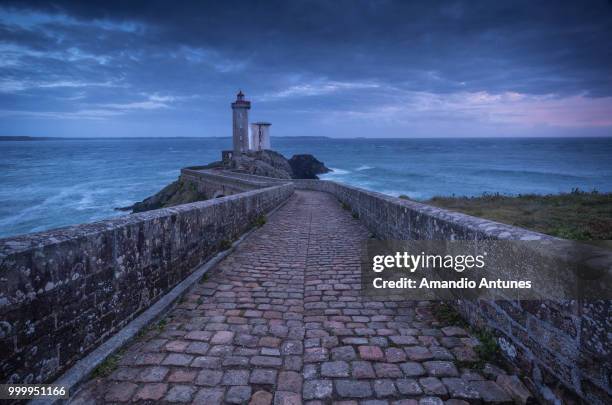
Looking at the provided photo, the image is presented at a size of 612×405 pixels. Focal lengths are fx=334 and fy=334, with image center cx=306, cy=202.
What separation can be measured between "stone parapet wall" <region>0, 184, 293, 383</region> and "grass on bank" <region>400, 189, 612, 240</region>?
861 cm

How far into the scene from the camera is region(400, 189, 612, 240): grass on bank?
29.0ft

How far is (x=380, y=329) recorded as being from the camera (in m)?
3.65

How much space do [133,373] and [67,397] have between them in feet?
1.51

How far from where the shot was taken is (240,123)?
44.5m

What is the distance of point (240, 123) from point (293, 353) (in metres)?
43.9

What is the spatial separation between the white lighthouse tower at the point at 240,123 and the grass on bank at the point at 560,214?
108ft

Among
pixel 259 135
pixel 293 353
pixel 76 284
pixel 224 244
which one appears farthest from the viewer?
pixel 259 135

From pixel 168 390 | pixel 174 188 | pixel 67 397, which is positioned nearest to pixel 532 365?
pixel 168 390

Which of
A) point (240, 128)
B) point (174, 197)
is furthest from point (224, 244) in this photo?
point (240, 128)

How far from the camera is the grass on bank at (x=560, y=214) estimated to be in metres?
8.84

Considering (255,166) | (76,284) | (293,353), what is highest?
(255,166)

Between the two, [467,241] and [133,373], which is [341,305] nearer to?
[467,241]

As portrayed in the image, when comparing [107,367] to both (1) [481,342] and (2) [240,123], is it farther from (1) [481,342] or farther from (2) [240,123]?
(2) [240,123]

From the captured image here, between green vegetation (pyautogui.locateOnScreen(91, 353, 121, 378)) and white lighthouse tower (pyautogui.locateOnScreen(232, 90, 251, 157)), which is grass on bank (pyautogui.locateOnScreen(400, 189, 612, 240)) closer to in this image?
green vegetation (pyautogui.locateOnScreen(91, 353, 121, 378))
